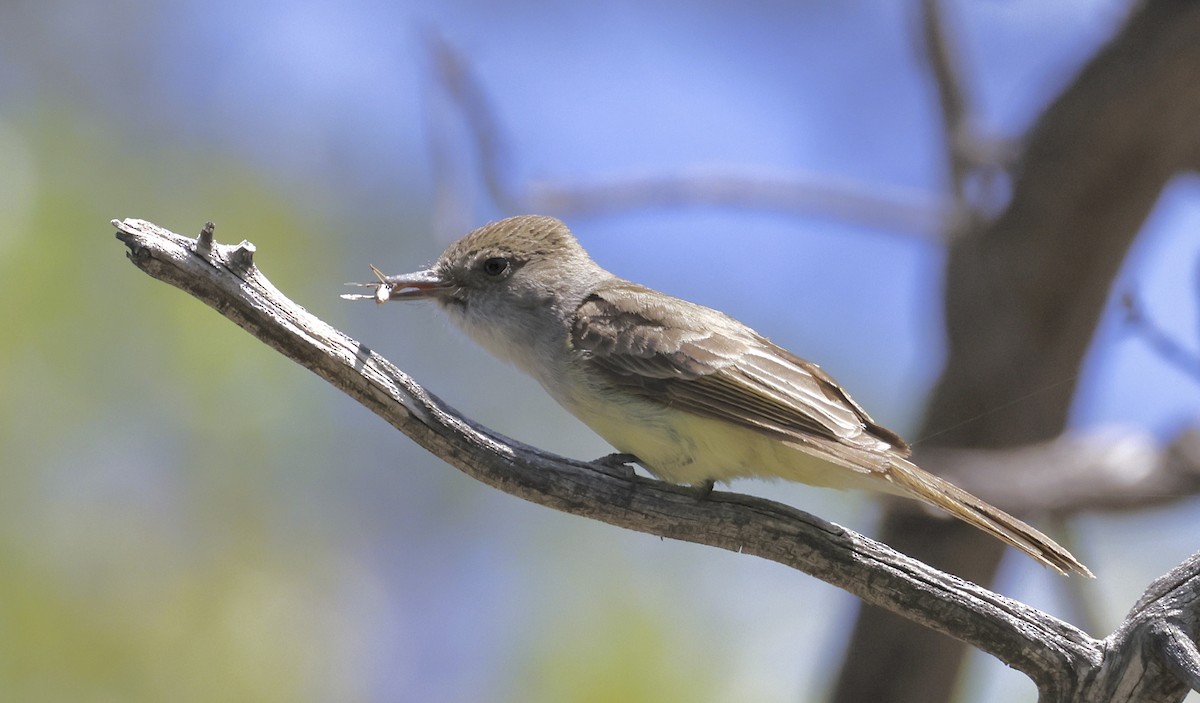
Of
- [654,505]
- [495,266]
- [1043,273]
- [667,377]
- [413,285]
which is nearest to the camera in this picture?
[654,505]

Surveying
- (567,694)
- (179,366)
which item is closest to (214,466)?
(179,366)

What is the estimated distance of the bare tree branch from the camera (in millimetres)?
2947

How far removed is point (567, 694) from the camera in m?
6.36

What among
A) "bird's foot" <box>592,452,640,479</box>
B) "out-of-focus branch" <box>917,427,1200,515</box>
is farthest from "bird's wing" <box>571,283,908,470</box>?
"out-of-focus branch" <box>917,427,1200,515</box>

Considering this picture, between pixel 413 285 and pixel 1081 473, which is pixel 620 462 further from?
pixel 1081 473

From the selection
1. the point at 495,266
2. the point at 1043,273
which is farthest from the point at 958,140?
the point at 495,266

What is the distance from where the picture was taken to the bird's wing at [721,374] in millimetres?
3754

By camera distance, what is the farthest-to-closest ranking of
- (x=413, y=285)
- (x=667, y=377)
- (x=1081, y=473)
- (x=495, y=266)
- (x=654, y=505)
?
(x=1081, y=473) → (x=495, y=266) → (x=413, y=285) → (x=667, y=377) → (x=654, y=505)

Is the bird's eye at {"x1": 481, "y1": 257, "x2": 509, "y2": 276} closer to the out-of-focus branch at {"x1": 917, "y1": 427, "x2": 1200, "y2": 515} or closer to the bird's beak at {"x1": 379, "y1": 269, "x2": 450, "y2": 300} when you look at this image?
the bird's beak at {"x1": 379, "y1": 269, "x2": 450, "y2": 300}

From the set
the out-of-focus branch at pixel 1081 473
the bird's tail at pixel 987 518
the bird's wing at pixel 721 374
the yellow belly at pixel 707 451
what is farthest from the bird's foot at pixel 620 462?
the out-of-focus branch at pixel 1081 473

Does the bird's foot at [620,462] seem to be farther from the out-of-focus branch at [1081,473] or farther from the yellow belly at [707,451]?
the out-of-focus branch at [1081,473]

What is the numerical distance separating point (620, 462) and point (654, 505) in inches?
20.3

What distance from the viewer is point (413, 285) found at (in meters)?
4.36

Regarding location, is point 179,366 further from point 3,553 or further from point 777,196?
point 777,196
